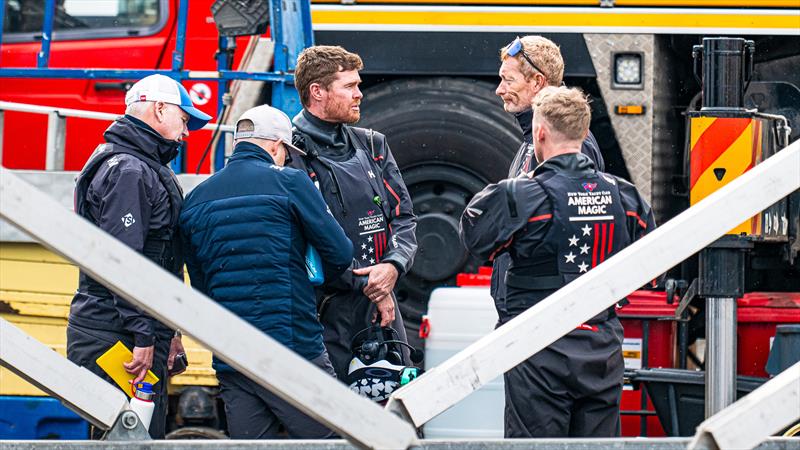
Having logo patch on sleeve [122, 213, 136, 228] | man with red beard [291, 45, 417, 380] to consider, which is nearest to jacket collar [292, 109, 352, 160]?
man with red beard [291, 45, 417, 380]

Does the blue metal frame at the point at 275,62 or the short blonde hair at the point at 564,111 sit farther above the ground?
the blue metal frame at the point at 275,62

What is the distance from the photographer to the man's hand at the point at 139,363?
4.00 m

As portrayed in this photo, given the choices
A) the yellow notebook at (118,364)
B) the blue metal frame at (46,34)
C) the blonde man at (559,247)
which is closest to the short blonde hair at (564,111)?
the blonde man at (559,247)

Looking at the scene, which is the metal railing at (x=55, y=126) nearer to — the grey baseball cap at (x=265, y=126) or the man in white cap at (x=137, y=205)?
the man in white cap at (x=137, y=205)

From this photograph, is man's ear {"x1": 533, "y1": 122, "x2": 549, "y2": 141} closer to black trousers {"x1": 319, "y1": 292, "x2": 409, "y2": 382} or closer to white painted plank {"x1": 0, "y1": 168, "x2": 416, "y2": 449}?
black trousers {"x1": 319, "y1": 292, "x2": 409, "y2": 382}

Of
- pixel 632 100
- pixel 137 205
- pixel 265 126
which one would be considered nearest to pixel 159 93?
pixel 137 205

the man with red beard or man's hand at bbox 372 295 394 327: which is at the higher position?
the man with red beard

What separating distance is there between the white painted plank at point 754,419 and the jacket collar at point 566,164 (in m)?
1.19

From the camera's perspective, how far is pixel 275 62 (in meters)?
5.90

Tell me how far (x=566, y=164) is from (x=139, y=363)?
4.86ft

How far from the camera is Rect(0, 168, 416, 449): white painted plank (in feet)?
7.60

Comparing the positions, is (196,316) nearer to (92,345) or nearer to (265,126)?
(265,126)

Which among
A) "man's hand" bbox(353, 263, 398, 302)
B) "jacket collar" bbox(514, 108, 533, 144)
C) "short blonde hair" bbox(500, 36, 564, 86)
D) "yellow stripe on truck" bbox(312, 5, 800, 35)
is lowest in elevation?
"man's hand" bbox(353, 263, 398, 302)

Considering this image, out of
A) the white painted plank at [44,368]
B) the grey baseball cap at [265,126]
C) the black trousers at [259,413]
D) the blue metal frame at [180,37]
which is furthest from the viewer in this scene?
the blue metal frame at [180,37]
